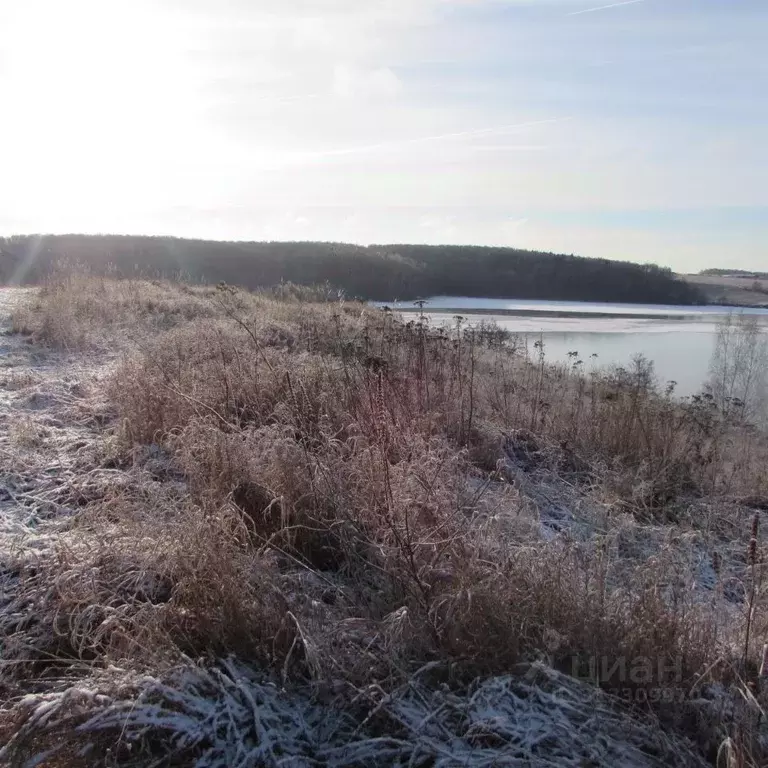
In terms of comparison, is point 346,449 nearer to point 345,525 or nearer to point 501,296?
point 345,525

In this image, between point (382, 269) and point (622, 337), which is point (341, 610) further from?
point (382, 269)

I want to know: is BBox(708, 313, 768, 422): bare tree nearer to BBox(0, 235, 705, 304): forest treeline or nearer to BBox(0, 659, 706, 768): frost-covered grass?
BBox(0, 659, 706, 768): frost-covered grass

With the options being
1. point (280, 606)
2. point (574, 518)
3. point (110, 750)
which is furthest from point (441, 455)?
point (110, 750)

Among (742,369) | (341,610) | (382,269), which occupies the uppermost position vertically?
(382,269)

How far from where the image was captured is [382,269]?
4234 cm

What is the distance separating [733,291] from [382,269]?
24081mm

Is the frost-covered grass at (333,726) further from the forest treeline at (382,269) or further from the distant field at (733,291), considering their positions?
the distant field at (733,291)

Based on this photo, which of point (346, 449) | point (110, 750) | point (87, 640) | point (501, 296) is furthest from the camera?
point (501, 296)

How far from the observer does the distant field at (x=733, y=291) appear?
121 feet

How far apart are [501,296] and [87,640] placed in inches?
1787

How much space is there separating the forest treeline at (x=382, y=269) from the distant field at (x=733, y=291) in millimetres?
1263

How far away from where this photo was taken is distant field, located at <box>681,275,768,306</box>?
36.9 meters

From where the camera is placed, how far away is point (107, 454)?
393 centimetres

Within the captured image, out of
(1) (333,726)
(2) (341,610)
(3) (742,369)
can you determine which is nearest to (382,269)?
(3) (742,369)
